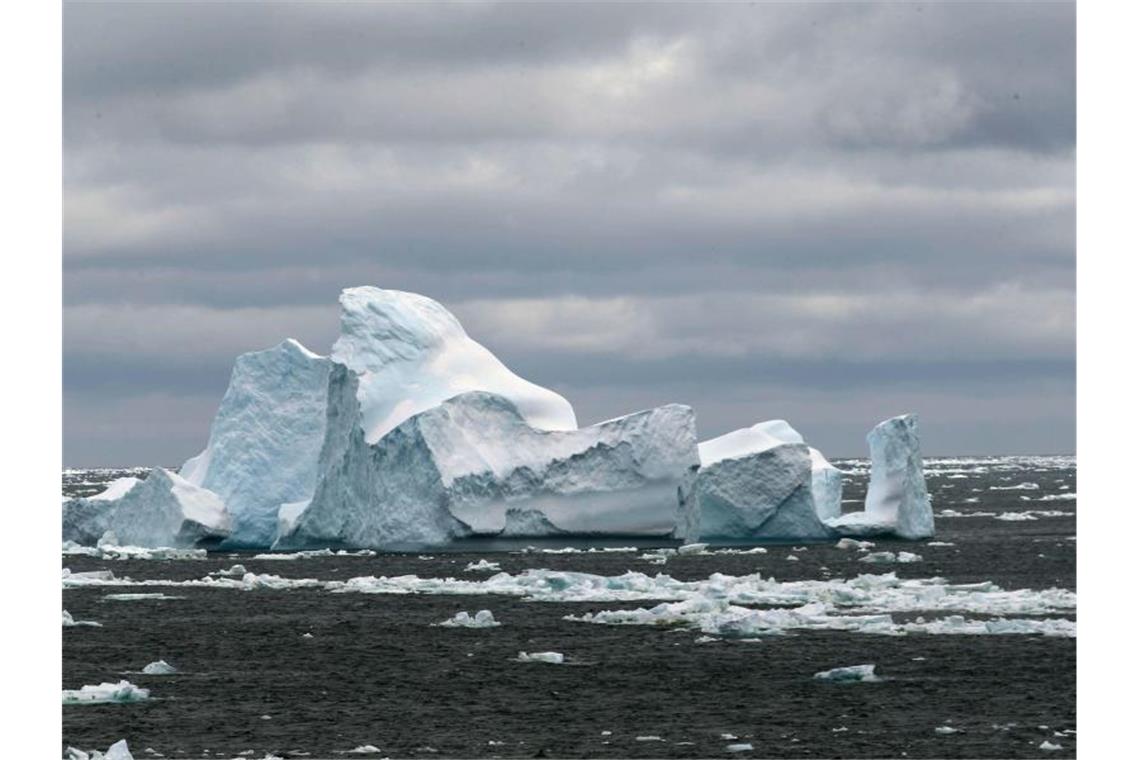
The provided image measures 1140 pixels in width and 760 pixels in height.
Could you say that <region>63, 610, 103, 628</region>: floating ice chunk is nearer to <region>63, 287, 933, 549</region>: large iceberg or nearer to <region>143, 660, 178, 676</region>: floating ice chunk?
<region>143, 660, 178, 676</region>: floating ice chunk

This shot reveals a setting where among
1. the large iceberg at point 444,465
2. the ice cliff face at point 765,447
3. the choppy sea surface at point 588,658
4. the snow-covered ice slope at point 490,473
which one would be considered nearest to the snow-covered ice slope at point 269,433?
the large iceberg at point 444,465

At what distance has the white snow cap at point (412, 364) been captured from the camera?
38531 mm

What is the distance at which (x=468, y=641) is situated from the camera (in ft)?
78.3

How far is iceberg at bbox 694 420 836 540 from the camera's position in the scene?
3903cm

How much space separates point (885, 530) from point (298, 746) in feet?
93.6

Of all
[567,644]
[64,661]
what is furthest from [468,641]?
[64,661]

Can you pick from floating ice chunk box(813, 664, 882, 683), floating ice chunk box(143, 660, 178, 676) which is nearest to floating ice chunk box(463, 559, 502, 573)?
floating ice chunk box(143, 660, 178, 676)

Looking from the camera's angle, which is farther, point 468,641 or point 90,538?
point 90,538

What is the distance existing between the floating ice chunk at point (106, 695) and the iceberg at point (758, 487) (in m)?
21.6

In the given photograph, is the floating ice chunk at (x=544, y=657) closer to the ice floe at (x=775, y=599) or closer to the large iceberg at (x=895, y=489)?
the ice floe at (x=775, y=599)

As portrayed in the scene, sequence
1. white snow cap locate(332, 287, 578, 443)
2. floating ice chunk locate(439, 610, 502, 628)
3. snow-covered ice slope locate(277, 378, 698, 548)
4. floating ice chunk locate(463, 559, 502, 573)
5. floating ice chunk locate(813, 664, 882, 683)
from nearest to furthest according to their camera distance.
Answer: floating ice chunk locate(813, 664, 882, 683)
floating ice chunk locate(439, 610, 502, 628)
floating ice chunk locate(463, 559, 502, 573)
snow-covered ice slope locate(277, 378, 698, 548)
white snow cap locate(332, 287, 578, 443)

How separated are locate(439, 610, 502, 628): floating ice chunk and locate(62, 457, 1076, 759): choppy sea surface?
0.12m

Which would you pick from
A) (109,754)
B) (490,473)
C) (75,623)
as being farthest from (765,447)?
(109,754)

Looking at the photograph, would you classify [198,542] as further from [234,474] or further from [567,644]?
[567,644]
